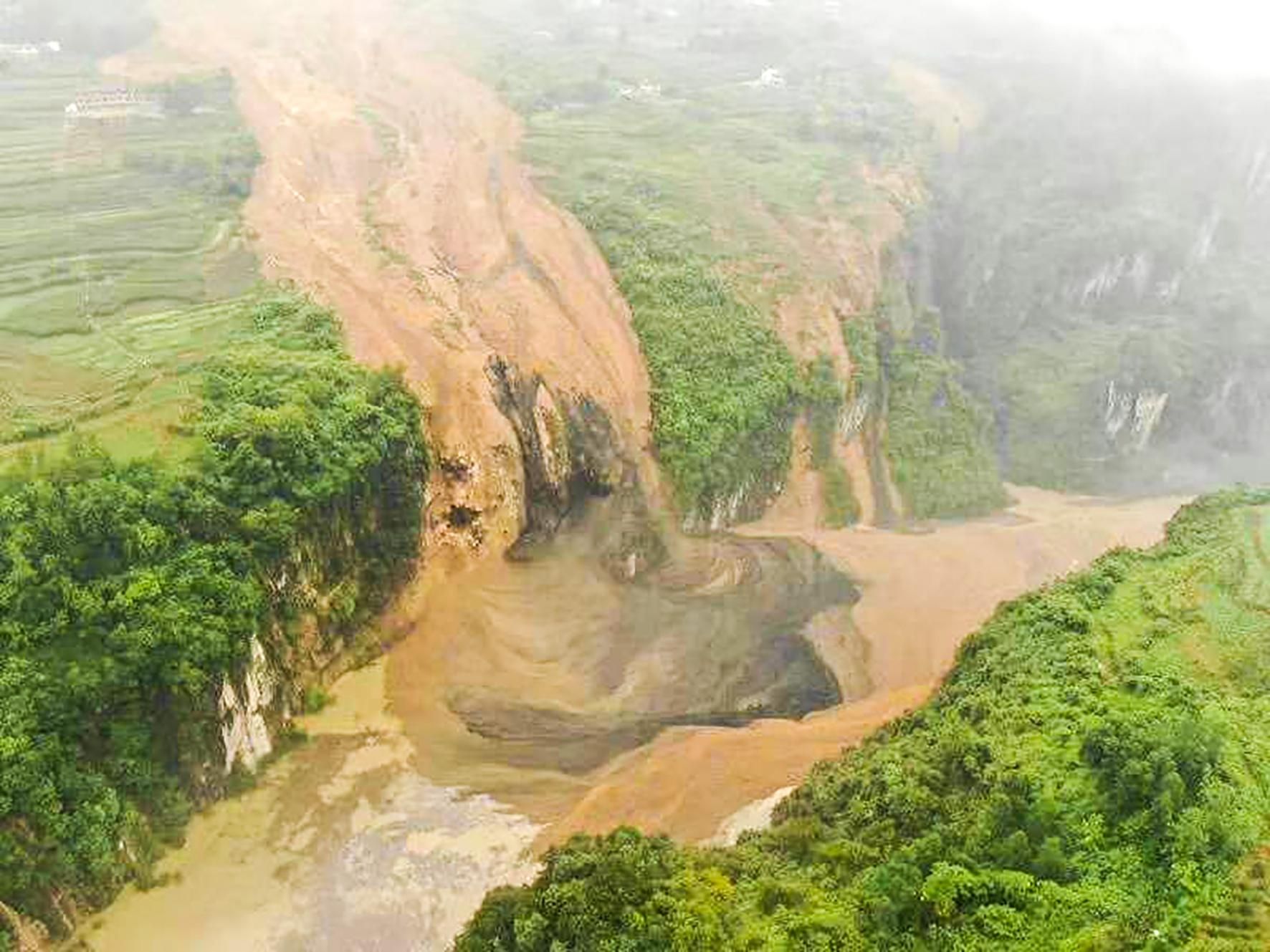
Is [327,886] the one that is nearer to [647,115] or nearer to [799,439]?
[799,439]

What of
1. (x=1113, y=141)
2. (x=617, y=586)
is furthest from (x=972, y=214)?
(x=617, y=586)

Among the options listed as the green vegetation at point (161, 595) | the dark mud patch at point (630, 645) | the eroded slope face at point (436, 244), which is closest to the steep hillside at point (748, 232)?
the eroded slope face at point (436, 244)

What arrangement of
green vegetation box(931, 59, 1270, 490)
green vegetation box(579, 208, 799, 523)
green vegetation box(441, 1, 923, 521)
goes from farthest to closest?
green vegetation box(931, 59, 1270, 490) → green vegetation box(441, 1, 923, 521) → green vegetation box(579, 208, 799, 523)

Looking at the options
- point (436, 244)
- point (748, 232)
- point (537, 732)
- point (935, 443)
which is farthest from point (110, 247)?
point (935, 443)

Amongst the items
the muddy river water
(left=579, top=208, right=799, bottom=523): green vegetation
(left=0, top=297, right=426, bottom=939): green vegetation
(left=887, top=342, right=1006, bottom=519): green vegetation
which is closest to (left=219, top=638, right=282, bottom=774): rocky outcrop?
(left=0, top=297, right=426, bottom=939): green vegetation

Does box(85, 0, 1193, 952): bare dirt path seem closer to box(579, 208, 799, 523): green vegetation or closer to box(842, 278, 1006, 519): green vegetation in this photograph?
box(579, 208, 799, 523): green vegetation

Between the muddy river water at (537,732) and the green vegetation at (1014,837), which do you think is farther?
the muddy river water at (537,732)

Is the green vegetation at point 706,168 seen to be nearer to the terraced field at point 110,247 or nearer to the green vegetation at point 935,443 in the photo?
the green vegetation at point 935,443
